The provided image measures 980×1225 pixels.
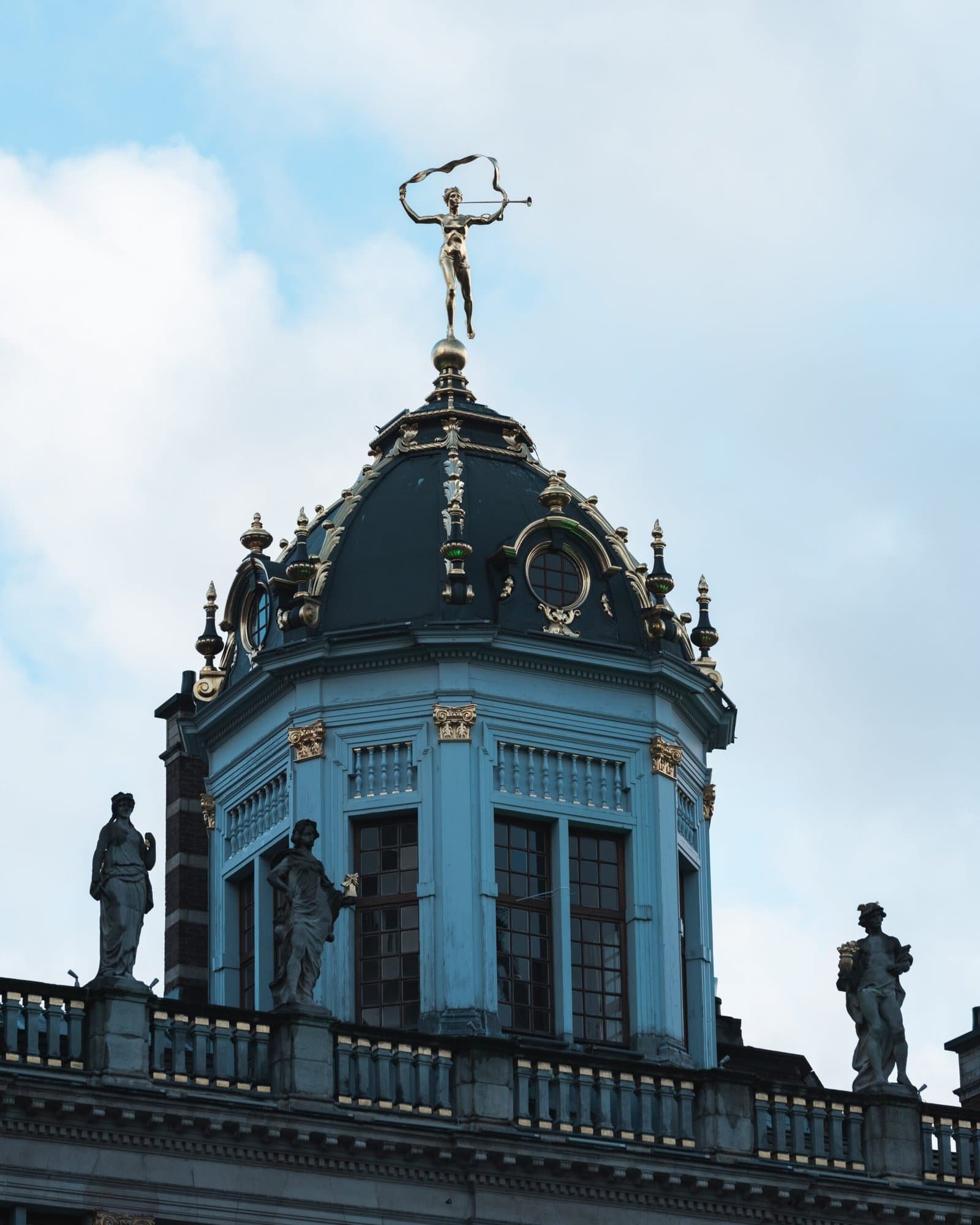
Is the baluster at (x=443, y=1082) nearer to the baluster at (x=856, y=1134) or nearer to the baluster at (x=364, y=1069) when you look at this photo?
the baluster at (x=364, y=1069)

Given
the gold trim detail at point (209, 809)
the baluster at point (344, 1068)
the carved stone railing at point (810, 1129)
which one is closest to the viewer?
the baluster at point (344, 1068)

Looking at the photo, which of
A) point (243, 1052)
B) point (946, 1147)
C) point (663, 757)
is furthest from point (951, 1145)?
point (243, 1052)

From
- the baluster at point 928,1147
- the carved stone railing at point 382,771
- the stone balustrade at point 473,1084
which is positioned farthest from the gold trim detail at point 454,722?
the baluster at point 928,1147

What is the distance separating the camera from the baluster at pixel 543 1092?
1754 inches

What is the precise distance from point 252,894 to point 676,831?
21.0ft

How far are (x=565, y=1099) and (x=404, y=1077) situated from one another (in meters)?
2.31

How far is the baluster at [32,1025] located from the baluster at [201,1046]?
204cm

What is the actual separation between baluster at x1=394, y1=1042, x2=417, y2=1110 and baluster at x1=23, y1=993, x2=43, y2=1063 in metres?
4.84

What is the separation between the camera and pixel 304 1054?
43.3 meters

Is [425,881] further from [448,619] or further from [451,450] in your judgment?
[451,450]

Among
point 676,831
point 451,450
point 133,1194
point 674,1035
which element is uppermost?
point 451,450

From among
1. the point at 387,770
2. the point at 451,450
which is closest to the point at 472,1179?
the point at 387,770

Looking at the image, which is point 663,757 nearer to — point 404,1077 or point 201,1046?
point 404,1077

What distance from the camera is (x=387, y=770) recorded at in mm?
49812
